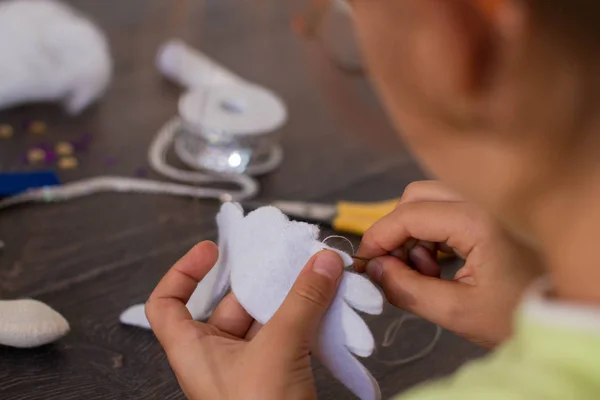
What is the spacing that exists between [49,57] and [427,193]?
1.66 feet

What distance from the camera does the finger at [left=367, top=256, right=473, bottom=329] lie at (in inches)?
17.1

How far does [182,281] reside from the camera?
1.42 ft

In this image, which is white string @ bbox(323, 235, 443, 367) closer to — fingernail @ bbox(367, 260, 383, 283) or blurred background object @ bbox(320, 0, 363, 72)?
fingernail @ bbox(367, 260, 383, 283)

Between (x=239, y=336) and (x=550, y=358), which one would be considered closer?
(x=550, y=358)

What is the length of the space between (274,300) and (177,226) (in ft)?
0.76

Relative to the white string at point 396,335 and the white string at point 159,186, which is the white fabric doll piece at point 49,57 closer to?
the white string at point 159,186

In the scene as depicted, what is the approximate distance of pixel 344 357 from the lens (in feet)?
1.29

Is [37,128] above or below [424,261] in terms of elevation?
below

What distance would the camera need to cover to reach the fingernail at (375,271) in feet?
1.44

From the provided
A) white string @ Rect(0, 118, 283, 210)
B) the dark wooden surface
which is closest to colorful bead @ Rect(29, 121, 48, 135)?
the dark wooden surface

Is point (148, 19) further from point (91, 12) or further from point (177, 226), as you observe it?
point (177, 226)

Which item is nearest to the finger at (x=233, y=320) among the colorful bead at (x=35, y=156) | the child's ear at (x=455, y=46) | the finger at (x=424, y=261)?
the finger at (x=424, y=261)

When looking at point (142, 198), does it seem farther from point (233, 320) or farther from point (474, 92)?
point (474, 92)

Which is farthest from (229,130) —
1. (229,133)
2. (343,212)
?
(343,212)
